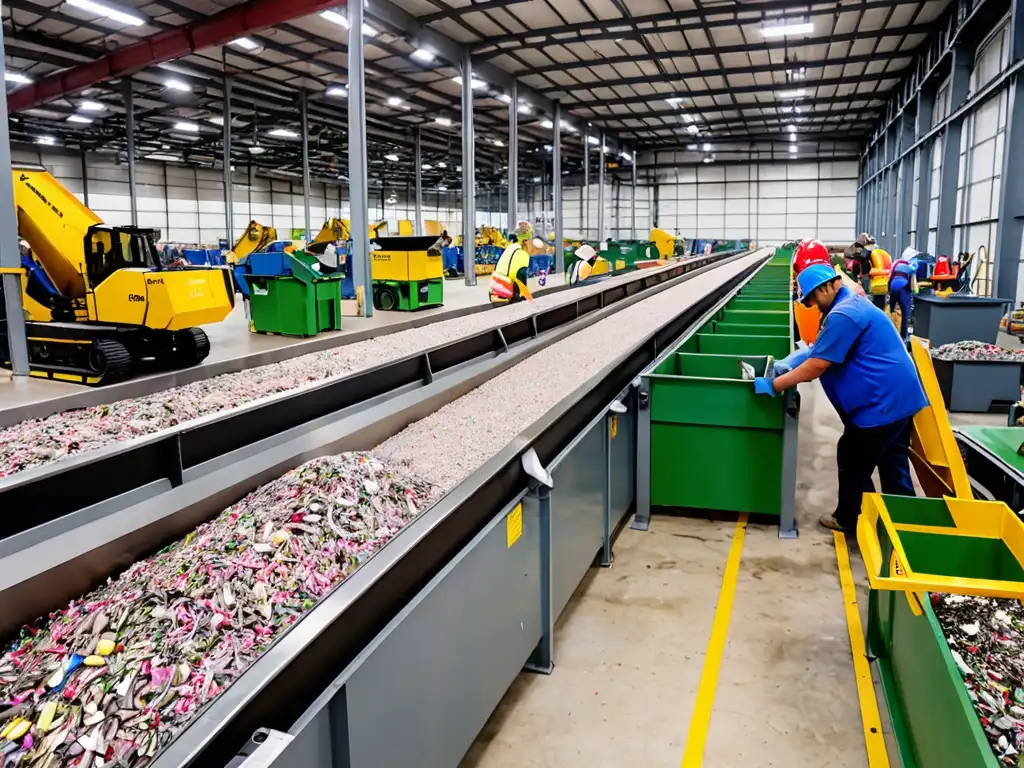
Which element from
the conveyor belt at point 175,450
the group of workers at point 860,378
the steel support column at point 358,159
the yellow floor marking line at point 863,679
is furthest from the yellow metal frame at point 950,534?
the steel support column at point 358,159

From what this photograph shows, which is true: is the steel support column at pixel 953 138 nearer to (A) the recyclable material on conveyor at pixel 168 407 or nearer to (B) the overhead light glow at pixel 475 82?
(B) the overhead light glow at pixel 475 82

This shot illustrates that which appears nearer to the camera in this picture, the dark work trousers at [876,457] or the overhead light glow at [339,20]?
the dark work trousers at [876,457]

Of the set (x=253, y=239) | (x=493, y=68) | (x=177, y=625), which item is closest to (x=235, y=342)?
(x=253, y=239)

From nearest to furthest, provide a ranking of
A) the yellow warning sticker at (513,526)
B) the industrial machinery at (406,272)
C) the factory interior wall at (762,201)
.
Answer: the yellow warning sticker at (513,526), the industrial machinery at (406,272), the factory interior wall at (762,201)

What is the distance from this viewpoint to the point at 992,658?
1876 mm

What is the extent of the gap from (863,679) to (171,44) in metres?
15.8

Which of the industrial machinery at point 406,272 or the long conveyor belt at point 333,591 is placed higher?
A: the industrial machinery at point 406,272

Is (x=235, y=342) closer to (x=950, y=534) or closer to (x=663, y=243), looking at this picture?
(x=950, y=534)

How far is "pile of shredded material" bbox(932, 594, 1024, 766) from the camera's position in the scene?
161 centimetres

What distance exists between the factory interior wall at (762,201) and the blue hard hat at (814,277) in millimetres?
34275

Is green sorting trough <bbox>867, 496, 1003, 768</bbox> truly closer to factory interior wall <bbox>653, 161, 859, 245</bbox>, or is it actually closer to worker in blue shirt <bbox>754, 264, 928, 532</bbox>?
worker in blue shirt <bbox>754, 264, 928, 532</bbox>

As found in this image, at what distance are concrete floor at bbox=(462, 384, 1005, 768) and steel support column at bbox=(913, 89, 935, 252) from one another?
51.6 feet

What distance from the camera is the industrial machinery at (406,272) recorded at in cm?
1173

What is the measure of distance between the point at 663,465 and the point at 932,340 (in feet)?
20.6
